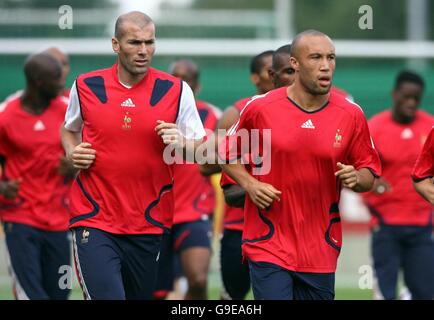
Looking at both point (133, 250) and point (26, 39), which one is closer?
point (133, 250)

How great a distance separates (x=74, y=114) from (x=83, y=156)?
19.4 inches

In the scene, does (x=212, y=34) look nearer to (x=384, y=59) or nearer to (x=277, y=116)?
(x=384, y=59)

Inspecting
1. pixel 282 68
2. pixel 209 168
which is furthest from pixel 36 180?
pixel 282 68

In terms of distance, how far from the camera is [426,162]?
8891mm

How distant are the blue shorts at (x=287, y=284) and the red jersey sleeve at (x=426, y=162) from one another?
1.04 meters

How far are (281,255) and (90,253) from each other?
143cm

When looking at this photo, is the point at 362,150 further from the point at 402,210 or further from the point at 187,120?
the point at 402,210

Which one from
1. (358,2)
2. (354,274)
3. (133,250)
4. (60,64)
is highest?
(358,2)

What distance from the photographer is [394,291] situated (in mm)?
Answer: 13000

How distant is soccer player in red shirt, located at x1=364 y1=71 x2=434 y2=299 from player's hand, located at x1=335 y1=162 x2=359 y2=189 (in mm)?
4266

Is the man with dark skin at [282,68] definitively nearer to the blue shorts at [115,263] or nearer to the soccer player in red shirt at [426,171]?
the soccer player in red shirt at [426,171]
